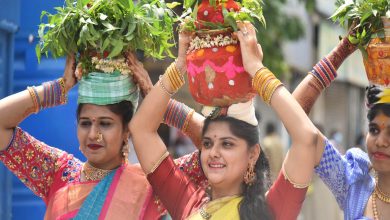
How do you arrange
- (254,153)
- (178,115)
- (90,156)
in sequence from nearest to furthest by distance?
(254,153) < (90,156) < (178,115)

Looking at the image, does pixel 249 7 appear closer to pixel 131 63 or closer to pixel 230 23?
pixel 230 23

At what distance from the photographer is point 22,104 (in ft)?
13.1

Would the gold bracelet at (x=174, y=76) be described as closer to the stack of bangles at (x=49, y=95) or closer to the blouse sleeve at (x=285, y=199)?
the stack of bangles at (x=49, y=95)

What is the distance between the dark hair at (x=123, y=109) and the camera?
392 centimetres

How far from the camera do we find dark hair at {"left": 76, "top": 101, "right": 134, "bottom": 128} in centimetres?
392

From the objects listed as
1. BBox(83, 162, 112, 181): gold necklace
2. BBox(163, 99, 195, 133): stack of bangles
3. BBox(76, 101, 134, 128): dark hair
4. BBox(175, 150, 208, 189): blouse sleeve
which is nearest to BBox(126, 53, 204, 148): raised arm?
BBox(163, 99, 195, 133): stack of bangles

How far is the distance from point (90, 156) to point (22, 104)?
1.44 feet

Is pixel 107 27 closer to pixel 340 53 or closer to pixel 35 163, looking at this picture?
pixel 35 163

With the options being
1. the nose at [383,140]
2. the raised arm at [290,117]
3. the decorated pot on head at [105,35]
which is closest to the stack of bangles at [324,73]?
the nose at [383,140]

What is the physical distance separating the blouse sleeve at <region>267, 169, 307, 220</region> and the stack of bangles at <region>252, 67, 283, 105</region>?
0.36 metres

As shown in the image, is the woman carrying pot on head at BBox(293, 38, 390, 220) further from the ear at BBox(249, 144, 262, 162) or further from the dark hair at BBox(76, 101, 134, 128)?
the dark hair at BBox(76, 101, 134, 128)

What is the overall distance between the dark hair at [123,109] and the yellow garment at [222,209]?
0.63m

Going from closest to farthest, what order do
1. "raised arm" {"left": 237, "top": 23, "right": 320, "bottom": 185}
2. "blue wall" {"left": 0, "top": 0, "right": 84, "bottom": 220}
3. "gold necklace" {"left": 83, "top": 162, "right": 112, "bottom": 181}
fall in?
"raised arm" {"left": 237, "top": 23, "right": 320, "bottom": 185} → "gold necklace" {"left": 83, "top": 162, "right": 112, "bottom": 181} → "blue wall" {"left": 0, "top": 0, "right": 84, "bottom": 220}

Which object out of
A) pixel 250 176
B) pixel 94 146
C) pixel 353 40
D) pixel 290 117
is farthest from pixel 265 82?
pixel 94 146
